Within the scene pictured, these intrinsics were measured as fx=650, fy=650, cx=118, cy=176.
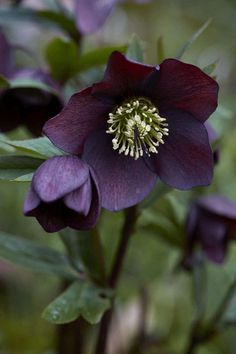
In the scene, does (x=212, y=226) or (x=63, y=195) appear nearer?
(x=63, y=195)

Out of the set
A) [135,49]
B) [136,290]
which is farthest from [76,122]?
[136,290]

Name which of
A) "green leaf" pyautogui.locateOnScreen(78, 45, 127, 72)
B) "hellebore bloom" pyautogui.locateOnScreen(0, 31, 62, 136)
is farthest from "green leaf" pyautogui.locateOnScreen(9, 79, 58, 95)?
"green leaf" pyautogui.locateOnScreen(78, 45, 127, 72)

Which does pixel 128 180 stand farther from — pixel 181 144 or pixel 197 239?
pixel 197 239

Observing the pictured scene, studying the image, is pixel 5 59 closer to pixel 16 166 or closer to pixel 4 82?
pixel 4 82

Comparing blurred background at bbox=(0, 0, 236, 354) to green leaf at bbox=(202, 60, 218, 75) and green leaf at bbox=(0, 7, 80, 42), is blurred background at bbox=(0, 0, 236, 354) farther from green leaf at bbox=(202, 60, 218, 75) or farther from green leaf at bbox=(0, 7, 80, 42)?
green leaf at bbox=(202, 60, 218, 75)

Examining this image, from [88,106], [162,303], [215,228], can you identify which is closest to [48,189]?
[88,106]
